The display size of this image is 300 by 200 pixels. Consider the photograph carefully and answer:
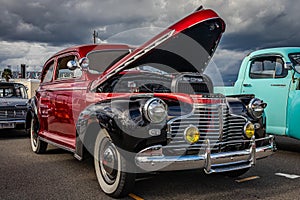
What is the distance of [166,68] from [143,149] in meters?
1.93

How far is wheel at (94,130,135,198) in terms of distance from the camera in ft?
10.7

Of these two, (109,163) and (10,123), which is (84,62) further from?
(10,123)

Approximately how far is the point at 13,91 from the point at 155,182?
7.02 m

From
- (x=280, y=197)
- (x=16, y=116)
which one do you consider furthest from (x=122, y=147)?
(x=16, y=116)

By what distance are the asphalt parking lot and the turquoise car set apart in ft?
2.16

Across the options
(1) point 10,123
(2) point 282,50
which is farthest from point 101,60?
(1) point 10,123

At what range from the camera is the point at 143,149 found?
3.16m

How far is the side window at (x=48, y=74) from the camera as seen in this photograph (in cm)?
585

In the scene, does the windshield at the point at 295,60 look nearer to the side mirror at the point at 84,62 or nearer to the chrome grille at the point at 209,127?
the chrome grille at the point at 209,127

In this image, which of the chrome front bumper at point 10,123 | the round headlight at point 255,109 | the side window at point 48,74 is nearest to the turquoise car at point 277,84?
the round headlight at point 255,109

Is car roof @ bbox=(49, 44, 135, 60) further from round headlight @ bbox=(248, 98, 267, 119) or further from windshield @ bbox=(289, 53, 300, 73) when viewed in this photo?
windshield @ bbox=(289, 53, 300, 73)

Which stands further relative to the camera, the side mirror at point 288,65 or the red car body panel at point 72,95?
the side mirror at point 288,65

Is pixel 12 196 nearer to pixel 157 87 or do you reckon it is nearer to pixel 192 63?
pixel 157 87

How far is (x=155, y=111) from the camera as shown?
3.22 m
